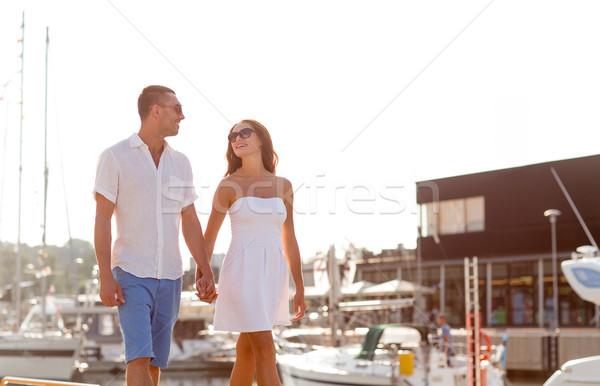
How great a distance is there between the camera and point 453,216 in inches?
1377

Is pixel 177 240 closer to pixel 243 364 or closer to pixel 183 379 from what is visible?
pixel 243 364

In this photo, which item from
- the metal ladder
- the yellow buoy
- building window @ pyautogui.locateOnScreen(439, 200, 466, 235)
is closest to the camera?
the metal ladder

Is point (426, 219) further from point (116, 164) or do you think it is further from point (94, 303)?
point (116, 164)

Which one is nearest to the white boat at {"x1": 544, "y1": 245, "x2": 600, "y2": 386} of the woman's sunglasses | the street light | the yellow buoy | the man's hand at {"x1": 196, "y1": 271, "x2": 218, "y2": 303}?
the yellow buoy

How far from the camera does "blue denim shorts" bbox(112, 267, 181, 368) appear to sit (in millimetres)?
3051

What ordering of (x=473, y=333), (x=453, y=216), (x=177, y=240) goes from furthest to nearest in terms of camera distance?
(x=453, y=216) < (x=473, y=333) < (x=177, y=240)

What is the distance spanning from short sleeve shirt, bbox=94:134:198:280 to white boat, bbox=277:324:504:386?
429 inches

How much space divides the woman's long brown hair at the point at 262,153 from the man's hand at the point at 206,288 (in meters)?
0.62

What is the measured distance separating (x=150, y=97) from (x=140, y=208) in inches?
19.8

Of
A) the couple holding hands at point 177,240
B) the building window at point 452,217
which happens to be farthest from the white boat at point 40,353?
the couple holding hands at point 177,240

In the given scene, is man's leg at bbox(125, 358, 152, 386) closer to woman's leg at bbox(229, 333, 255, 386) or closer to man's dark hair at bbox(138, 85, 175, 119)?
woman's leg at bbox(229, 333, 255, 386)

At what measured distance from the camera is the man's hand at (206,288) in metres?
3.33

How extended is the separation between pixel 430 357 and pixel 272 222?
11095 mm

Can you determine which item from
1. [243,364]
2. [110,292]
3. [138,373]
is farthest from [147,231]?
[243,364]
